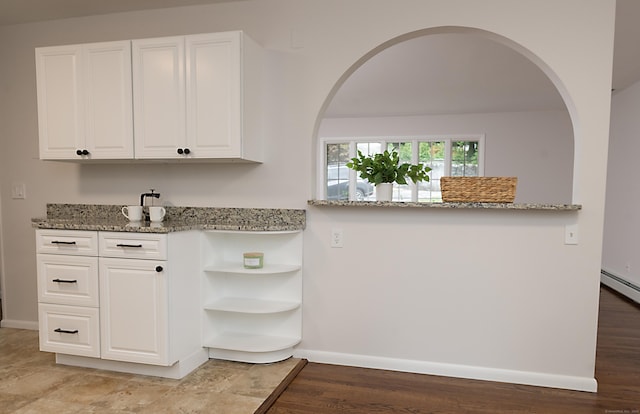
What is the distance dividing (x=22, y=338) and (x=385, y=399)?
2752 millimetres

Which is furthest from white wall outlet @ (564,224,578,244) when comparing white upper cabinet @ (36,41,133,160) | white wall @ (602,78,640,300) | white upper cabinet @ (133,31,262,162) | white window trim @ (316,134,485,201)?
white window trim @ (316,134,485,201)

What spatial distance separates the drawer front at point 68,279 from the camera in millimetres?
2523

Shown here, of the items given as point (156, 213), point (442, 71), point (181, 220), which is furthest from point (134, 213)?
point (442, 71)

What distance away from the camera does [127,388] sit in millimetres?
2379

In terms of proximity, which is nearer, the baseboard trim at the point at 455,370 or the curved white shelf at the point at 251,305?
the baseboard trim at the point at 455,370

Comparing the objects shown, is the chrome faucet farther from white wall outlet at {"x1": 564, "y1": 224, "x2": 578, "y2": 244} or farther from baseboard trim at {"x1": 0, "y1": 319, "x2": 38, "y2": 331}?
white wall outlet at {"x1": 564, "y1": 224, "x2": 578, "y2": 244}

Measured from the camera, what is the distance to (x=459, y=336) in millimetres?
2605

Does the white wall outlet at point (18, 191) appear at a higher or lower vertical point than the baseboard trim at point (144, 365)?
higher

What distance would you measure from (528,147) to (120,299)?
6.24 m

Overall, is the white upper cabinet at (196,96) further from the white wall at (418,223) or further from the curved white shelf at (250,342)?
the curved white shelf at (250,342)

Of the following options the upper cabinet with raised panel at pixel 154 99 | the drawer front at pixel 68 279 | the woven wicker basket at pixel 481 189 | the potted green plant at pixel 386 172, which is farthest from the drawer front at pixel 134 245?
the woven wicker basket at pixel 481 189

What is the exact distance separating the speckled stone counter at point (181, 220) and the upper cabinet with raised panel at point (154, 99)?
422mm

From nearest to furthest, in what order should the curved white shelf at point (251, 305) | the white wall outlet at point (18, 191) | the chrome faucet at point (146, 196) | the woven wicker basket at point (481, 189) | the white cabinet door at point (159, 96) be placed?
the woven wicker basket at point (481, 189)
the white cabinet door at point (159, 96)
the curved white shelf at point (251, 305)
the chrome faucet at point (146, 196)
the white wall outlet at point (18, 191)

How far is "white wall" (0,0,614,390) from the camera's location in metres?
2.38
